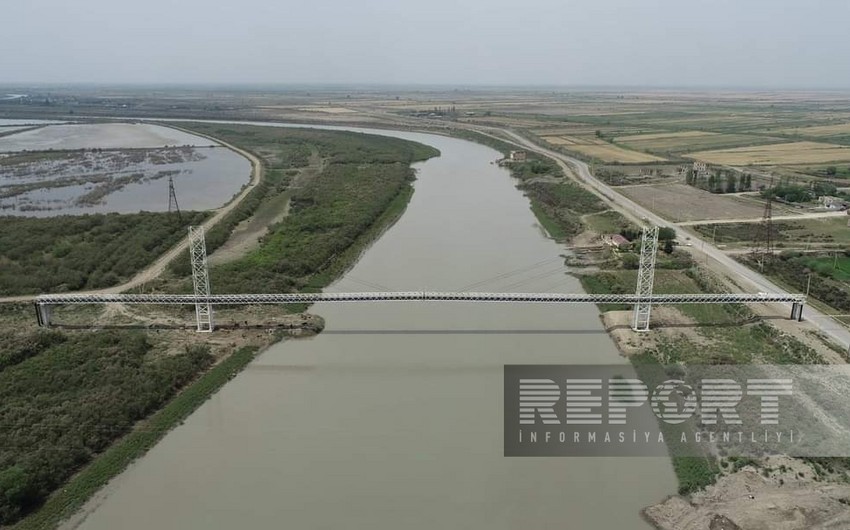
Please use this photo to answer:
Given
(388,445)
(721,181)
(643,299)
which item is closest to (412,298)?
(388,445)

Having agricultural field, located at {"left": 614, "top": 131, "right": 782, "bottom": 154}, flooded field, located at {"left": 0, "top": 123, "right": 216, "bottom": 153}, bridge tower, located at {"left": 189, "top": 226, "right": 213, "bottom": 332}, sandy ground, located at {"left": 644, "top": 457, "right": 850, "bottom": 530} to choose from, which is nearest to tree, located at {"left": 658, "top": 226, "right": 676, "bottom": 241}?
sandy ground, located at {"left": 644, "top": 457, "right": 850, "bottom": 530}

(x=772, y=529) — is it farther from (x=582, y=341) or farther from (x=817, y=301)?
(x=817, y=301)

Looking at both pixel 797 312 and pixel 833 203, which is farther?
pixel 833 203

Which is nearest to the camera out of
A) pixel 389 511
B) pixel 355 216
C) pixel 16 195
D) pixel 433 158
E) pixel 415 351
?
pixel 389 511

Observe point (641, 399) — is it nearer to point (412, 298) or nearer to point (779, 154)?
point (412, 298)

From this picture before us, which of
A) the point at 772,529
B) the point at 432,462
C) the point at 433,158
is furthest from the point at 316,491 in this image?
the point at 433,158

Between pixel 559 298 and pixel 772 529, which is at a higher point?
pixel 559 298
